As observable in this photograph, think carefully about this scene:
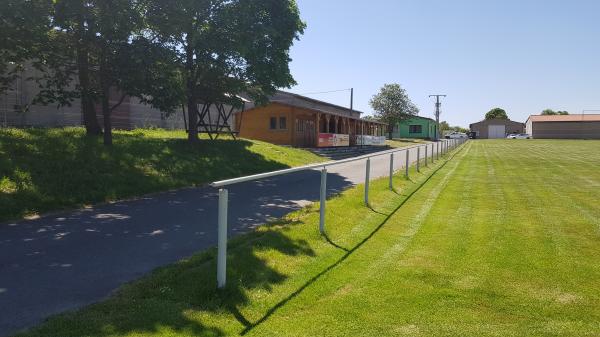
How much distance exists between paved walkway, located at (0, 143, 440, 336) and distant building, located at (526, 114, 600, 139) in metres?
94.5

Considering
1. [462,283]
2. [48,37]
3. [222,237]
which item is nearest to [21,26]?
[48,37]

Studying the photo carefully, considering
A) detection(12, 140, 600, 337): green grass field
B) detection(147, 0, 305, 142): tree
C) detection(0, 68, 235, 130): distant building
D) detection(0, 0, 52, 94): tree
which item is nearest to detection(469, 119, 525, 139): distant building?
detection(0, 68, 235, 130): distant building

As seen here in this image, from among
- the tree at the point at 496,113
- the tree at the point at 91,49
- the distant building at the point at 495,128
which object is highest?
the tree at the point at 496,113

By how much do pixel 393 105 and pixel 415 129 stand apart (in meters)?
14.7

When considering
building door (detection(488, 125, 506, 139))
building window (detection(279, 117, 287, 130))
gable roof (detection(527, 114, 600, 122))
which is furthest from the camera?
building door (detection(488, 125, 506, 139))

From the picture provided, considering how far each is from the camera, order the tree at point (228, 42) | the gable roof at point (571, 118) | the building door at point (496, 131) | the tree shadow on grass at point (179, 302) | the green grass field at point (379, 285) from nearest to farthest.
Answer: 1. the tree shadow on grass at point (179, 302)
2. the green grass field at point (379, 285)
3. the tree at point (228, 42)
4. the gable roof at point (571, 118)
5. the building door at point (496, 131)

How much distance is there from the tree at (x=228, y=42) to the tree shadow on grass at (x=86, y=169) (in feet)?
9.18

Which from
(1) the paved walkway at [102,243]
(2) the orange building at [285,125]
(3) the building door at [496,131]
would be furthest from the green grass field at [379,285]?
(3) the building door at [496,131]

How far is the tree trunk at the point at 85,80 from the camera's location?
13.9 meters

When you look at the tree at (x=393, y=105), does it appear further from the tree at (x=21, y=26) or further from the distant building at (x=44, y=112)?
the tree at (x=21, y=26)

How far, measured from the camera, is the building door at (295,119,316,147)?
117ft

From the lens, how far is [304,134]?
36.8 meters

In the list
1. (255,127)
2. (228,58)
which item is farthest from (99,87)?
(255,127)

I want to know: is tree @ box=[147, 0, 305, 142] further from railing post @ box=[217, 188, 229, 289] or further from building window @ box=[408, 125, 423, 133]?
building window @ box=[408, 125, 423, 133]
